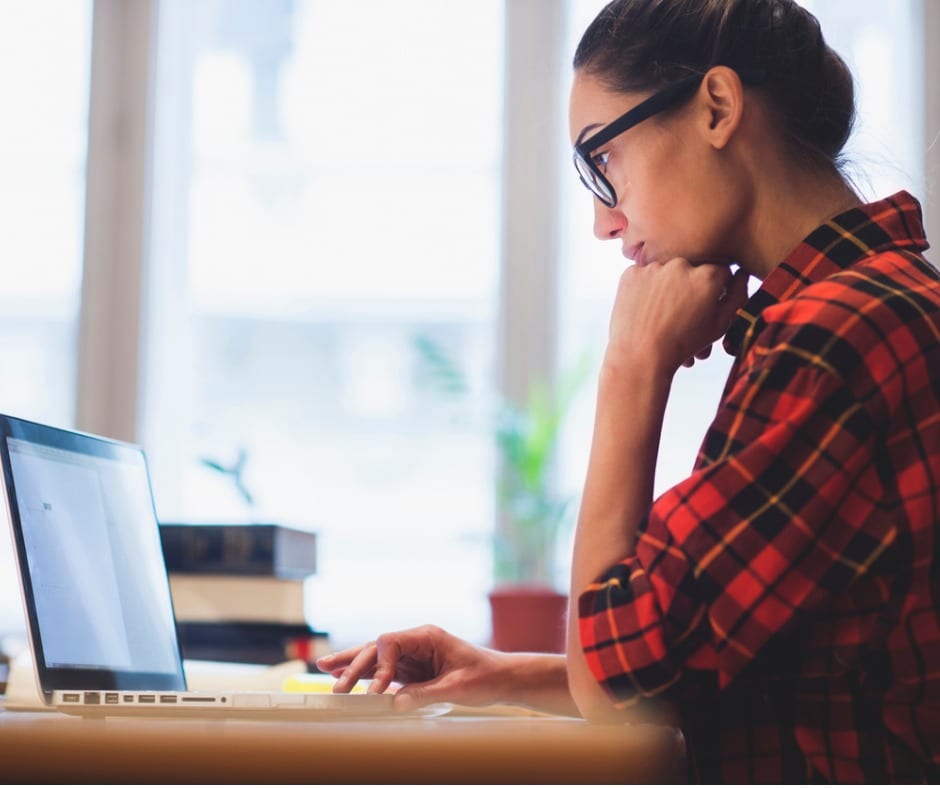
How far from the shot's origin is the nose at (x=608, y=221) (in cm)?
120

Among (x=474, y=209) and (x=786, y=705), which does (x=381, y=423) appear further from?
(x=786, y=705)

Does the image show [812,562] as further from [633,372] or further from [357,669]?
[357,669]

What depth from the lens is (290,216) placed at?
3295 mm

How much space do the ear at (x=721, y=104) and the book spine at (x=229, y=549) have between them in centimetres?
94

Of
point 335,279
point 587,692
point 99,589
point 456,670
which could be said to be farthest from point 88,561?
point 335,279

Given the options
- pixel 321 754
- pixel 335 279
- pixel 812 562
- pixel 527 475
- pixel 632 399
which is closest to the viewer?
pixel 321 754

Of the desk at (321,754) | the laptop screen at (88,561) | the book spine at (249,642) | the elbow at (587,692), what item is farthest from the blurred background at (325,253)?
the desk at (321,754)

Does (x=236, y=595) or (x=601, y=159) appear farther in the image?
(x=236, y=595)

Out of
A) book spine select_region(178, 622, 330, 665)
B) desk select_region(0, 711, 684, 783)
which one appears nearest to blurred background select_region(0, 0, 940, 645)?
book spine select_region(178, 622, 330, 665)

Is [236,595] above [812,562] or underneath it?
underneath

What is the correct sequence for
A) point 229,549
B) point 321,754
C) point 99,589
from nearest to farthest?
point 321,754, point 99,589, point 229,549

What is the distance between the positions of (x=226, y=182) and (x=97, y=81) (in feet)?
1.48

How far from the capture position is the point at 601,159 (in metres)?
1.17

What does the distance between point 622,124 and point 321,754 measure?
28.2 inches
